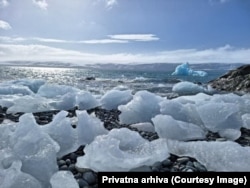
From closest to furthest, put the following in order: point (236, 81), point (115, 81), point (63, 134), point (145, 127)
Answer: point (63, 134)
point (145, 127)
point (236, 81)
point (115, 81)

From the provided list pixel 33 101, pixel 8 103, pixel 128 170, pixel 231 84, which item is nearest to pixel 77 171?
pixel 128 170

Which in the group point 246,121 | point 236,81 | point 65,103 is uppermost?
point 246,121

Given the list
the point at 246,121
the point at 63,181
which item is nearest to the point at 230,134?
the point at 246,121

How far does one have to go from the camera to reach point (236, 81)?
18609mm

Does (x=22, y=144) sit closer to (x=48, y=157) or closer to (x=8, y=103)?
(x=48, y=157)

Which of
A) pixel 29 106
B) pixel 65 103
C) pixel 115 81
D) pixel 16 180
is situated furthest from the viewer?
pixel 115 81

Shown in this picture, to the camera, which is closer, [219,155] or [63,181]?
[63,181]

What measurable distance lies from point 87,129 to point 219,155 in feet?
5.80

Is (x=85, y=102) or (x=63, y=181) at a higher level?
(x=63, y=181)

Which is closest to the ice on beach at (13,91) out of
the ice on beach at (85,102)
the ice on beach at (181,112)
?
the ice on beach at (85,102)

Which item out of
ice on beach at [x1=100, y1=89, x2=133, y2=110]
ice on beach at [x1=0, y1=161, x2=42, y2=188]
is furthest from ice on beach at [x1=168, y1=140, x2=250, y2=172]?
ice on beach at [x1=100, y1=89, x2=133, y2=110]

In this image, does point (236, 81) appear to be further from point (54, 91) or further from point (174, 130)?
point (174, 130)

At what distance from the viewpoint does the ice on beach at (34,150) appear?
2.79m

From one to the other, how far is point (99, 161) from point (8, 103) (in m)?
4.69
